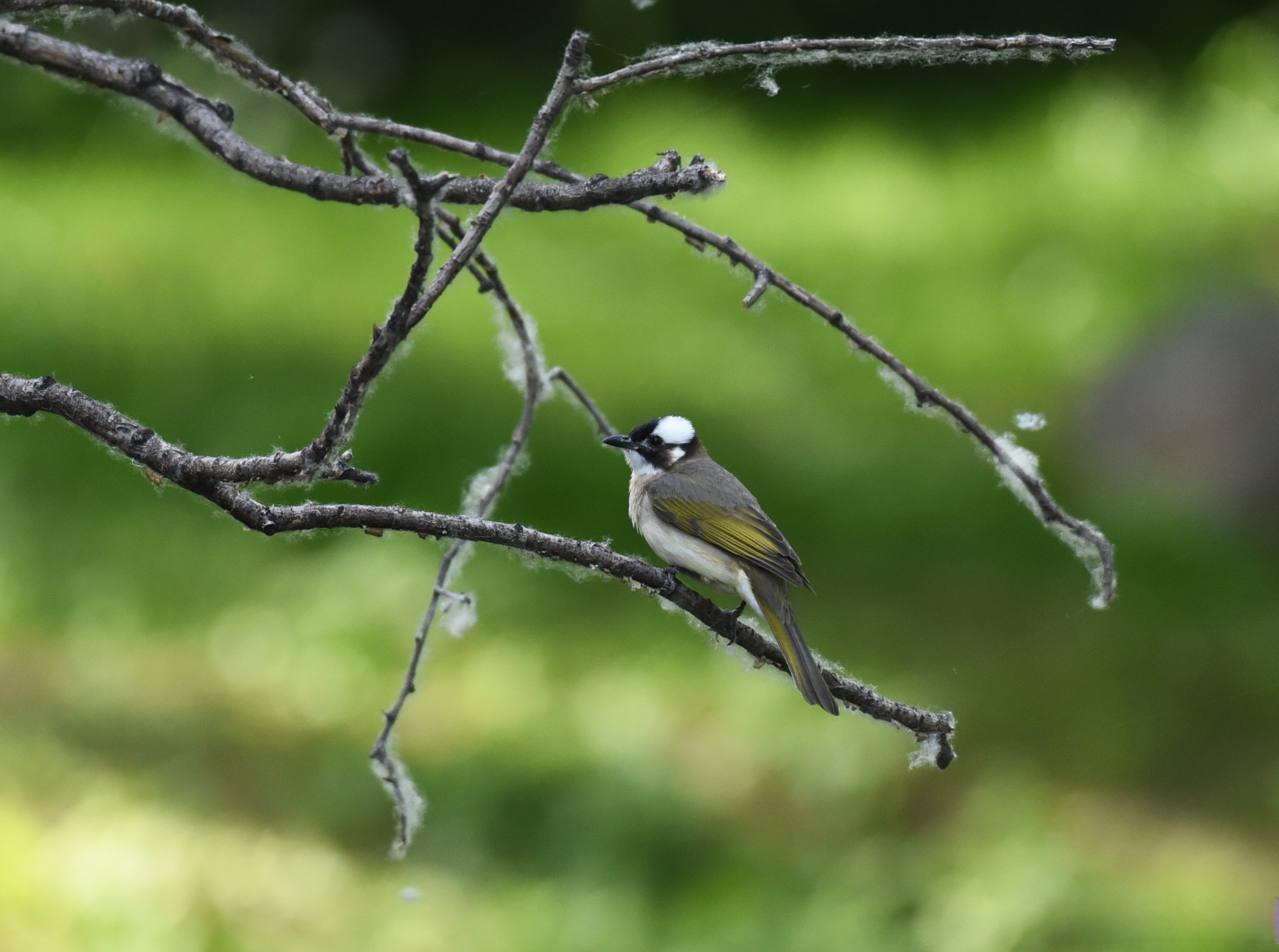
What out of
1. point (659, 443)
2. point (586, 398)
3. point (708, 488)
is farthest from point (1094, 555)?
point (659, 443)

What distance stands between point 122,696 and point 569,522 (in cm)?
119

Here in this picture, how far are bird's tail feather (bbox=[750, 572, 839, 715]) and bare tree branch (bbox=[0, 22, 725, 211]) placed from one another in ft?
1.67

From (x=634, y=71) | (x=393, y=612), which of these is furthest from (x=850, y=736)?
(x=634, y=71)

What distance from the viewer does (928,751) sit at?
1.16 meters

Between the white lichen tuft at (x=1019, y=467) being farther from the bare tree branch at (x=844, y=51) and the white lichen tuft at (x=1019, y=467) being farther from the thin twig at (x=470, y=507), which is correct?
the thin twig at (x=470, y=507)

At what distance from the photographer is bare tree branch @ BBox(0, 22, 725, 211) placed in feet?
3.08

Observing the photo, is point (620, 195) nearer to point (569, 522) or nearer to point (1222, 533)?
point (569, 522)

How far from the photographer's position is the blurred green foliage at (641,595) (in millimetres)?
2689

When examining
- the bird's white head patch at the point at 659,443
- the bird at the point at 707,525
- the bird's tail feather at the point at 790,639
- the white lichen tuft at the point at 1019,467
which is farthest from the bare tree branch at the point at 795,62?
the bird's white head patch at the point at 659,443

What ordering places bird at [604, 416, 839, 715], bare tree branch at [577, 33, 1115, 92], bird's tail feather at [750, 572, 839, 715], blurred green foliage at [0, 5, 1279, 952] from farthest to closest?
blurred green foliage at [0, 5, 1279, 952] < bird at [604, 416, 839, 715] < bird's tail feather at [750, 572, 839, 715] < bare tree branch at [577, 33, 1115, 92]

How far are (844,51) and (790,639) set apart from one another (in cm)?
70

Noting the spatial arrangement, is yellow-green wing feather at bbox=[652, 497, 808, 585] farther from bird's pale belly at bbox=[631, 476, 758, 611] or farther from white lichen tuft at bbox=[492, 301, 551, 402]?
white lichen tuft at bbox=[492, 301, 551, 402]

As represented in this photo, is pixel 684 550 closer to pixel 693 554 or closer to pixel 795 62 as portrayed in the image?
pixel 693 554

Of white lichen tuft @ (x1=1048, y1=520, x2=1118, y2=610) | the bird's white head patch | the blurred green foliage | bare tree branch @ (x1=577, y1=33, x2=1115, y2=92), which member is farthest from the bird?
bare tree branch @ (x1=577, y1=33, x2=1115, y2=92)
